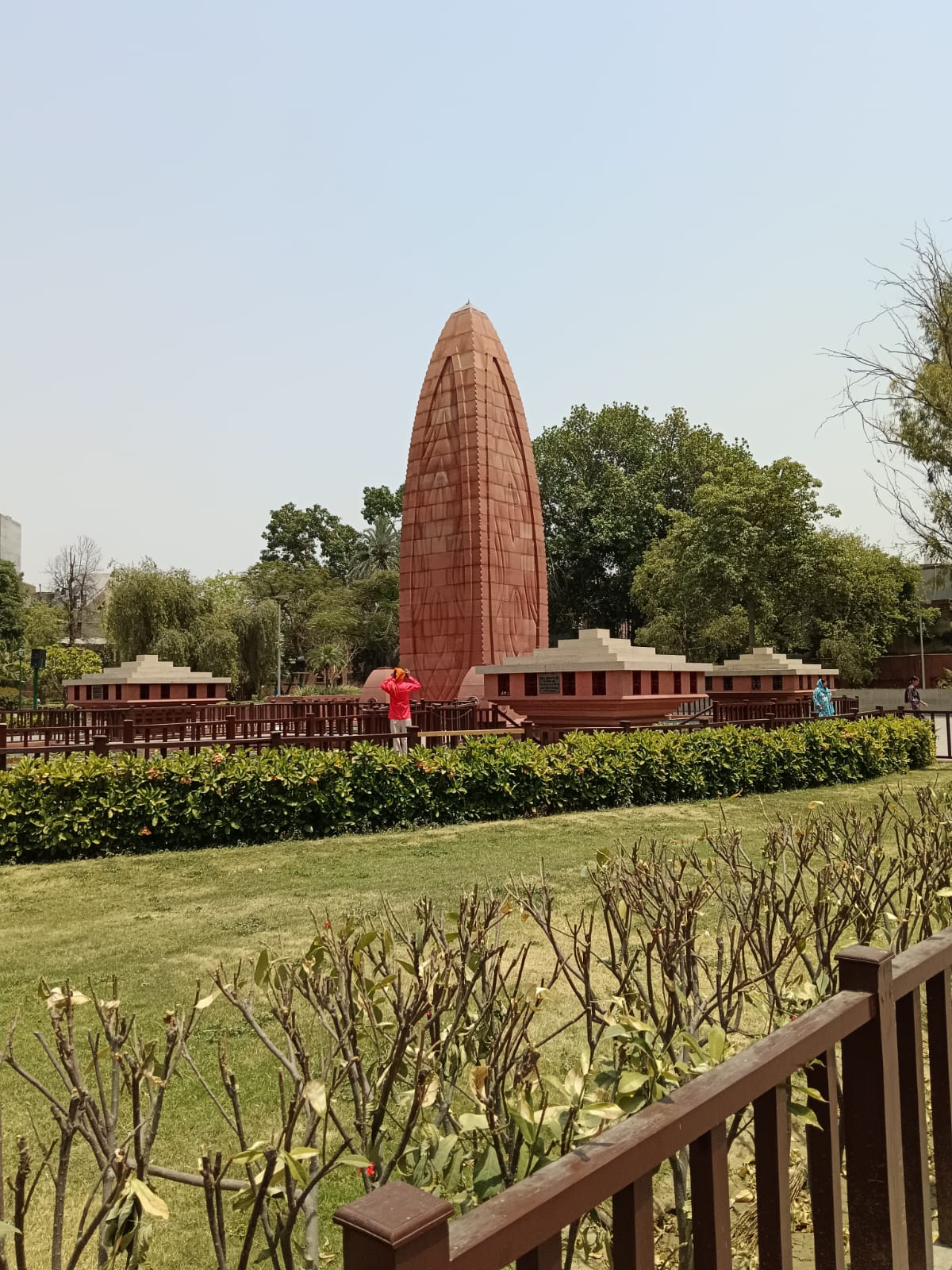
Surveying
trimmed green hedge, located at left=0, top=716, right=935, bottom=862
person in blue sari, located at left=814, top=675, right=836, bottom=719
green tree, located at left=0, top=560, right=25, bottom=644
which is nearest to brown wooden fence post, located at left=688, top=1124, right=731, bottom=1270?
trimmed green hedge, located at left=0, top=716, right=935, bottom=862

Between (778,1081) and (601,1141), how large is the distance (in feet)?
1.25

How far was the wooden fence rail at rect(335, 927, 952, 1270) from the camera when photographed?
86cm

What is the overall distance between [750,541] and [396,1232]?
91.5 ft

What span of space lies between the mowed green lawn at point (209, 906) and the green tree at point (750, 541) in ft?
60.6

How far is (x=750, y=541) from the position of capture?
89.2ft

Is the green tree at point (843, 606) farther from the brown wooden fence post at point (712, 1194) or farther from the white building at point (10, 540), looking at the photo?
the white building at point (10, 540)

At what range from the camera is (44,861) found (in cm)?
785

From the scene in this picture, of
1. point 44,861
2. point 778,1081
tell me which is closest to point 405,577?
point 44,861

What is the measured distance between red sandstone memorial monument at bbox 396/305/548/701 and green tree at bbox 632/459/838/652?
29.8 feet

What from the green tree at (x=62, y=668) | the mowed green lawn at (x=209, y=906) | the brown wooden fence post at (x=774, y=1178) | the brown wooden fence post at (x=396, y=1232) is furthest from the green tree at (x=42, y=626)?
the brown wooden fence post at (x=396, y=1232)

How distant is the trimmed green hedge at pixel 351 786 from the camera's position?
7.93m

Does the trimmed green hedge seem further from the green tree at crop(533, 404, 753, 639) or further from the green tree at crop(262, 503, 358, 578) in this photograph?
the green tree at crop(262, 503, 358, 578)

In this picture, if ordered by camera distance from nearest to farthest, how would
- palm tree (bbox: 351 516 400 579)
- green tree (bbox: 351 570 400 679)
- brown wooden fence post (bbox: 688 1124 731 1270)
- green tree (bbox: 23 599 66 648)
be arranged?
brown wooden fence post (bbox: 688 1124 731 1270) < green tree (bbox: 23 599 66 648) < green tree (bbox: 351 570 400 679) < palm tree (bbox: 351 516 400 579)

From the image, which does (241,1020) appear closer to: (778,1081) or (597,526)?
(778,1081)
